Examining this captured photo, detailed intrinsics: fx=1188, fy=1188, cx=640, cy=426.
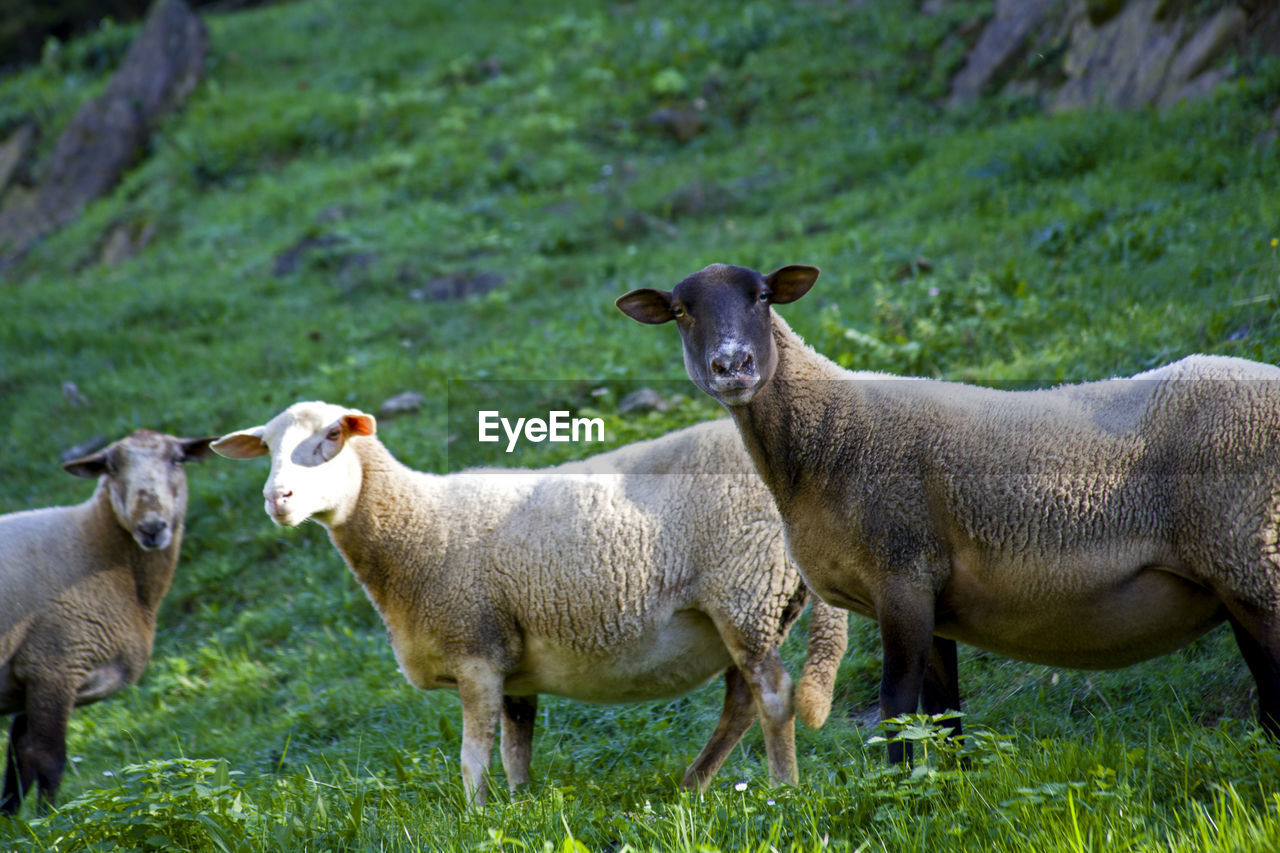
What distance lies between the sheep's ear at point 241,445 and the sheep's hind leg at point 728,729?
2625 millimetres

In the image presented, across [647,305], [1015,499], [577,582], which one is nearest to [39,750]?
[577,582]

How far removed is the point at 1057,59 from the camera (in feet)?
43.1

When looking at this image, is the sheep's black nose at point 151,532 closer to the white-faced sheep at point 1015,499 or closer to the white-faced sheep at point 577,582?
the white-faced sheep at point 577,582

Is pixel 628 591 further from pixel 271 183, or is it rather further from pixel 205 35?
pixel 205 35

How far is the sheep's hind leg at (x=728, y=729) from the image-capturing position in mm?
5508

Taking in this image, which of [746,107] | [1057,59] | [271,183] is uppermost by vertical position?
[1057,59]

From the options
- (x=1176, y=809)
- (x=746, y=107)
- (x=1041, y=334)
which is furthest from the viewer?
(x=746, y=107)

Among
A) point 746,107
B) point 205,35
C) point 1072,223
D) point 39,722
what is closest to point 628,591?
point 39,722

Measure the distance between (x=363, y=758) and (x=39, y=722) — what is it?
6.41 ft

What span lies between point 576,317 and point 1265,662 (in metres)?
7.98

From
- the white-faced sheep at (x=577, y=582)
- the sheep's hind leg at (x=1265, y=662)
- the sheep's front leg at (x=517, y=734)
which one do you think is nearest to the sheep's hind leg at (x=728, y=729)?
the white-faced sheep at (x=577, y=582)

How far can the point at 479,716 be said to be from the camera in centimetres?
541

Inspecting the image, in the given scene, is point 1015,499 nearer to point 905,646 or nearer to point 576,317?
point 905,646

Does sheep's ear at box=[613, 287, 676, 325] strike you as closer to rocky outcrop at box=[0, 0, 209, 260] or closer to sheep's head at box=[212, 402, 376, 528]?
sheep's head at box=[212, 402, 376, 528]
